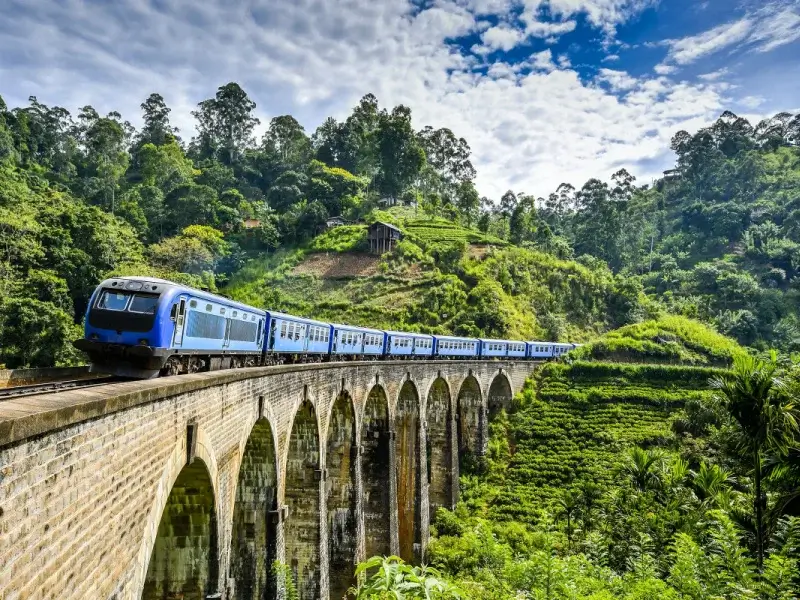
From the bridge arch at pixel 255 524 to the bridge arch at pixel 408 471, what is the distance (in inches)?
435

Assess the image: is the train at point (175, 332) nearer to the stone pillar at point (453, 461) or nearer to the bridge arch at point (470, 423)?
the stone pillar at point (453, 461)

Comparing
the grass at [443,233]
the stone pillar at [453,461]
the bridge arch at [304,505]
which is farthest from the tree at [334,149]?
the bridge arch at [304,505]

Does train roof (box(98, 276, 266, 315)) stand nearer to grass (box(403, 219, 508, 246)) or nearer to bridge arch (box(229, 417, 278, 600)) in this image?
bridge arch (box(229, 417, 278, 600))

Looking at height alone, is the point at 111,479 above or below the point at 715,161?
below

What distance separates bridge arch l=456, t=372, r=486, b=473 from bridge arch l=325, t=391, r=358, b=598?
506 inches

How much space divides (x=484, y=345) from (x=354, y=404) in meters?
16.2

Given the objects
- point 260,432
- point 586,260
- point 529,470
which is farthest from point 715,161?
point 260,432

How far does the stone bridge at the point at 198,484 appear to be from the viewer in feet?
11.8

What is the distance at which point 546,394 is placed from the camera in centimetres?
3306

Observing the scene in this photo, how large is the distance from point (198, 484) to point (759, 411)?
371 inches

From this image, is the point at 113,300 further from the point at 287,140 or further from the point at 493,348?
the point at 287,140

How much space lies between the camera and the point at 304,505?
Result: 510 inches

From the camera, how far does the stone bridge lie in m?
3.58

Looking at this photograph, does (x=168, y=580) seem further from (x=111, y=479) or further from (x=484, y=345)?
(x=484, y=345)
